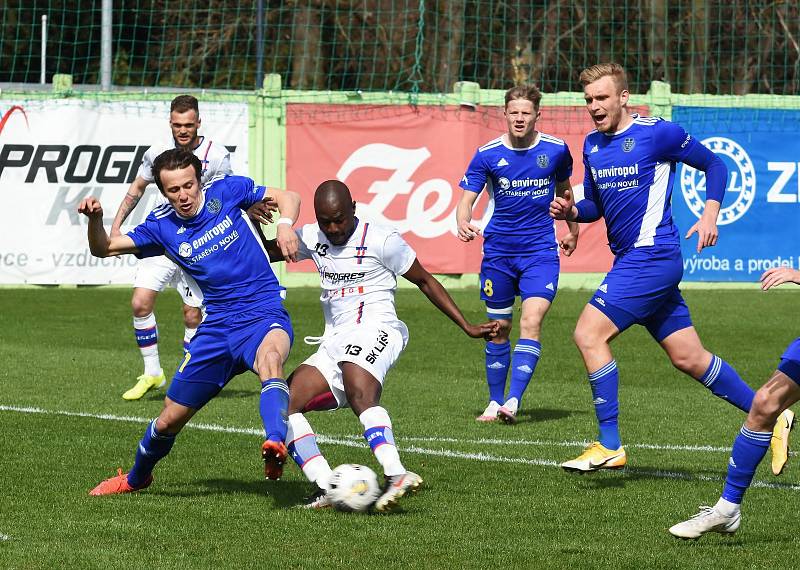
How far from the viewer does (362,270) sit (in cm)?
741

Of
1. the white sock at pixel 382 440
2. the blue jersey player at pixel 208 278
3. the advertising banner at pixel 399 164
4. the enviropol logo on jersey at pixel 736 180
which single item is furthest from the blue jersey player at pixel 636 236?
the enviropol logo on jersey at pixel 736 180

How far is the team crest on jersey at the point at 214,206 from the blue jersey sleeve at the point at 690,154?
2.40m

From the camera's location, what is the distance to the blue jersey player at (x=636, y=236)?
771 cm

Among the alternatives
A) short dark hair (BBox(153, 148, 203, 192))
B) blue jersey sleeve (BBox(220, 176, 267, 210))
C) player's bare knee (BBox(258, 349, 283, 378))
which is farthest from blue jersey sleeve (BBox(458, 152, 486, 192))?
player's bare knee (BBox(258, 349, 283, 378))

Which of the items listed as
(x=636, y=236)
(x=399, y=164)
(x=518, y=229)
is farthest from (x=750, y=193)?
(x=636, y=236)

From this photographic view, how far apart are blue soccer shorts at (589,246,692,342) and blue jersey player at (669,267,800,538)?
155 cm

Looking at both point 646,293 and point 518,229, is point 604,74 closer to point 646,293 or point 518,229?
point 646,293

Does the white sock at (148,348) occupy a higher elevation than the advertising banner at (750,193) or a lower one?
lower

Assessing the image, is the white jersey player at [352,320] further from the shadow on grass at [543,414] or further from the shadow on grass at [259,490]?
the shadow on grass at [543,414]

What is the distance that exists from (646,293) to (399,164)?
13060 mm

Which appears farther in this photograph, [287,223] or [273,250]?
[273,250]

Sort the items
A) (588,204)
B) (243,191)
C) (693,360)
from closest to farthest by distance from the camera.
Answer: (243,191) < (693,360) < (588,204)

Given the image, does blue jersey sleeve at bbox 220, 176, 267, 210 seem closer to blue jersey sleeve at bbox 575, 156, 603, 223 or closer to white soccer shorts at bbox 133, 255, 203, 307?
blue jersey sleeve at bbox 575, 156, 603, 223

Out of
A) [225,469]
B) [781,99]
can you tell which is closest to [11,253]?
[781,99]
